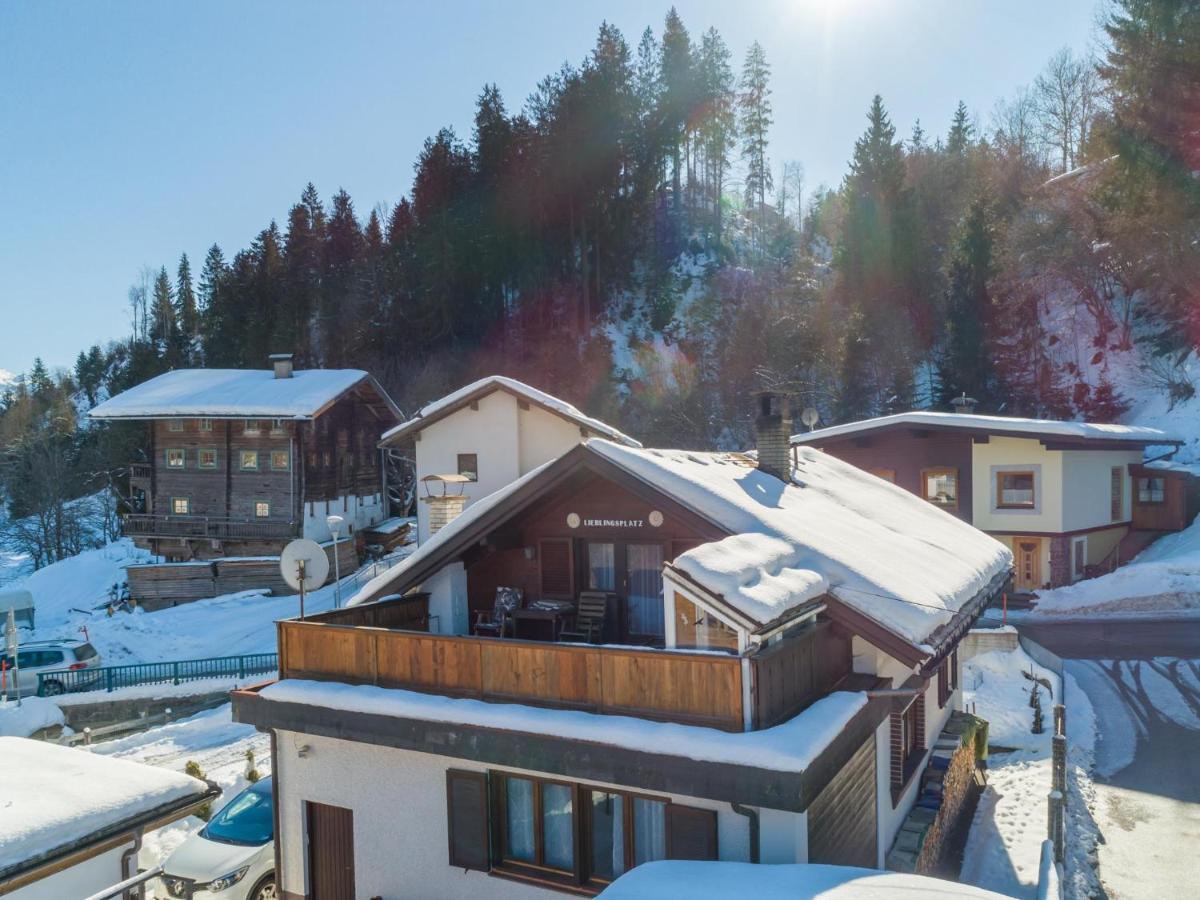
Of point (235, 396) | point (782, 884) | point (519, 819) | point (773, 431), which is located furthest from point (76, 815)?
point (235, 396)

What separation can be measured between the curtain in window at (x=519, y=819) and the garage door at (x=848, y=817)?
312 centimetres

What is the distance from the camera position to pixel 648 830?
802 centimetres

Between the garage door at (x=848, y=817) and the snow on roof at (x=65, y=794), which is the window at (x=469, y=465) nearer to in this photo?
the garage door at (x=848, y=817)

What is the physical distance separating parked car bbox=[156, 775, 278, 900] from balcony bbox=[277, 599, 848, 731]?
7.48 feet

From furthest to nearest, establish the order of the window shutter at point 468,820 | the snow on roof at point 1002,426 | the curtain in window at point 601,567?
1. the snow on roof at point 1002,426
2. the curtain in window at point 601,567
3. the window shutter at point 468,820

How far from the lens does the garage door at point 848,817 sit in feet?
25.0

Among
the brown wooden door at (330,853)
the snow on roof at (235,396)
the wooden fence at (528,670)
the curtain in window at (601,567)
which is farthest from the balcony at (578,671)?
the snow on roof at (235,396)

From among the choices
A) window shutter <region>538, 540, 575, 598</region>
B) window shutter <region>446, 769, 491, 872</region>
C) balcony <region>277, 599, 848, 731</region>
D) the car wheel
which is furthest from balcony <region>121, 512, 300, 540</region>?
window shutter <region>446, 769, 491, 872</region>

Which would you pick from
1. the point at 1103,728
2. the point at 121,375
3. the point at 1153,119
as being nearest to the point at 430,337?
the point at 121,375

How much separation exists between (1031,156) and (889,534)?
49813mm

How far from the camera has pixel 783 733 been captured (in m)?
7.16

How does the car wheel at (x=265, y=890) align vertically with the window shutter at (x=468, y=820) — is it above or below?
below

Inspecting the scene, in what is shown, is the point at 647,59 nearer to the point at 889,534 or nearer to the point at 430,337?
the point at 430,337

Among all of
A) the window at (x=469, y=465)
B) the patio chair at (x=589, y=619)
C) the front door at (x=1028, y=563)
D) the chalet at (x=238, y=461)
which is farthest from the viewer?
the chalet at (x=238, y=461)
